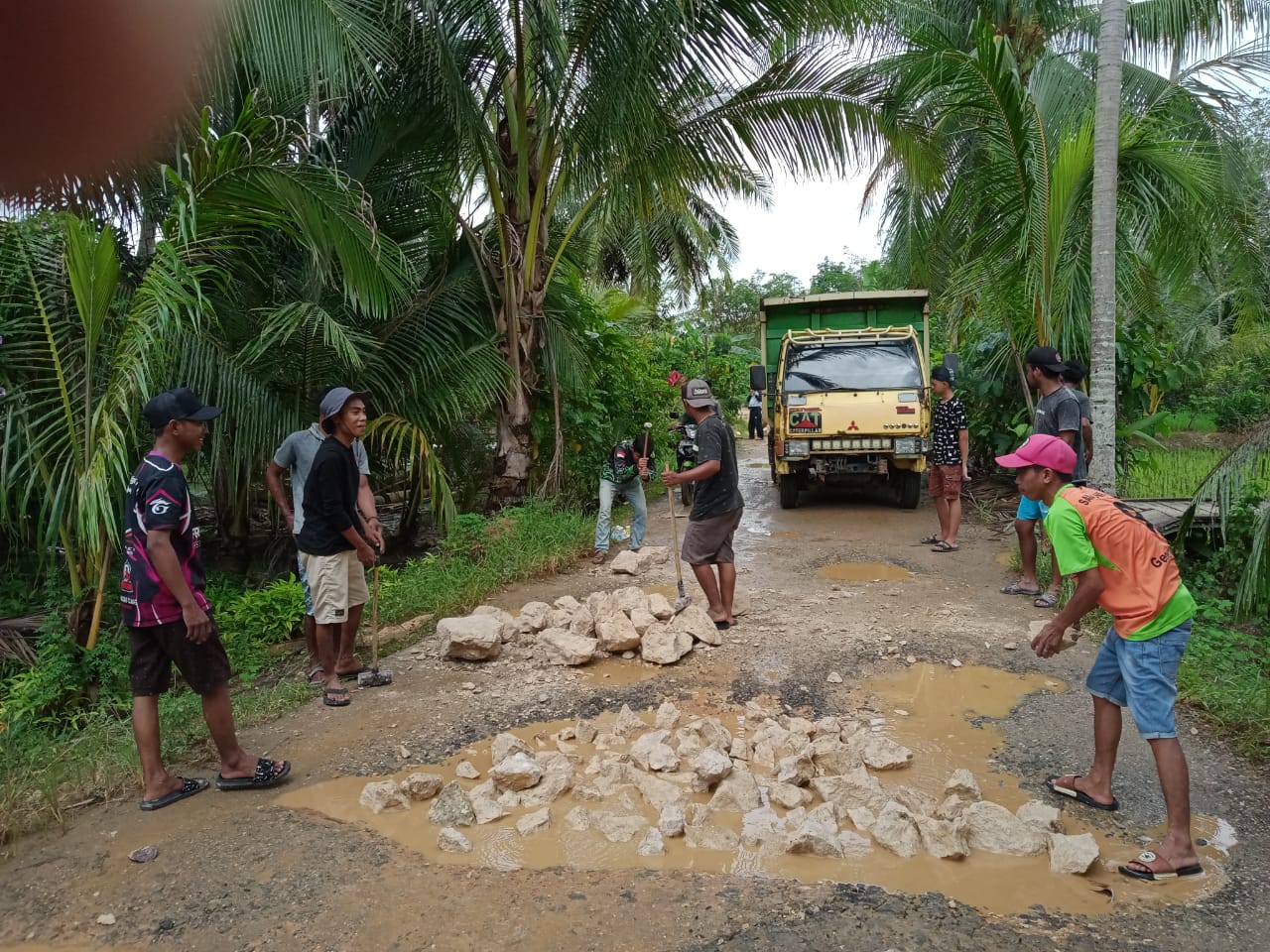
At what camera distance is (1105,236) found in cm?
639

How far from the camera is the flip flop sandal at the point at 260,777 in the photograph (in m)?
3.70

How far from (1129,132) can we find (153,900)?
8.55 metres

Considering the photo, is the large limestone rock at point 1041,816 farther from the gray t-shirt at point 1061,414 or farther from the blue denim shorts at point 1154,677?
the gray t-shirt at point 1061,414

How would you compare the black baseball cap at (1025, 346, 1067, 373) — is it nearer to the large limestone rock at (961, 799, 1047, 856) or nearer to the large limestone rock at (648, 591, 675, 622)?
the large limestone rock at (648, 591, 675, 622)

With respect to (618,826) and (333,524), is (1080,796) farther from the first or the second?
(333,524)

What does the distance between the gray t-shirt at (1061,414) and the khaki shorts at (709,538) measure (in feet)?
7.04

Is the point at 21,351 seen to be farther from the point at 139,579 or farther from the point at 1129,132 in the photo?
the point at 1129,132

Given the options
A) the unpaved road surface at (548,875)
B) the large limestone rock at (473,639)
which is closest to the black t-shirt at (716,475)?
the unpaved road surface at (548,875)

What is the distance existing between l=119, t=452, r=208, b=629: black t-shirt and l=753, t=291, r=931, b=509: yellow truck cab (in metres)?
7.31

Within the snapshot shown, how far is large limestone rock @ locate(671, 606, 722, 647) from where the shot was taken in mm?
5453

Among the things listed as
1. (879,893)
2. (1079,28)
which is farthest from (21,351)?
(1079,28)

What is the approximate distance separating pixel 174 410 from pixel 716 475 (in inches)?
127

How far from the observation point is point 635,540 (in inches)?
322

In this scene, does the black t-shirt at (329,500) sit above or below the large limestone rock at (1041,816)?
above
